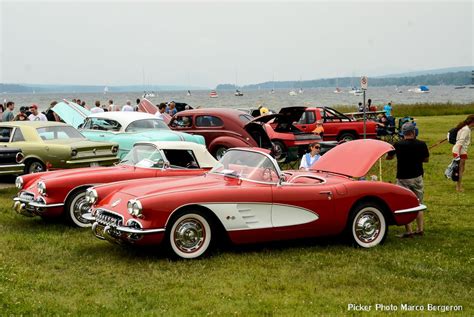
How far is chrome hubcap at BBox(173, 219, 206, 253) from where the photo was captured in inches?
311

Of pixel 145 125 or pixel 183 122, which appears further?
pixel 183 122

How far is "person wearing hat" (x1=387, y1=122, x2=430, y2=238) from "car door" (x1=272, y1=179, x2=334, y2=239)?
1.59 m

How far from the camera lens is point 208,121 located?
1878cm

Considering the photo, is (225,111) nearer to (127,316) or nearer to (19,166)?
(19,166)

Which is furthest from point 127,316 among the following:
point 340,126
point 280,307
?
point 340,126

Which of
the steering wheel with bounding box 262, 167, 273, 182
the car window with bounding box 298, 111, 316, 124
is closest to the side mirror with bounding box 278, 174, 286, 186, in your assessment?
the steering wheel with bounding box 262, 167, 273, 182

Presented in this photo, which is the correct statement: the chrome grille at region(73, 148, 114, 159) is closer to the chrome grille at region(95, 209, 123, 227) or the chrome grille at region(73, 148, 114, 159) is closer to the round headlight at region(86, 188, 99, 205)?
the round headlight at region(86, 188, 99, 205)

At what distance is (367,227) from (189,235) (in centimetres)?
270

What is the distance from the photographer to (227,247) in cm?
868

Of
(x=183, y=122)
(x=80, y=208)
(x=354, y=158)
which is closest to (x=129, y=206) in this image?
(x=80, y=208)

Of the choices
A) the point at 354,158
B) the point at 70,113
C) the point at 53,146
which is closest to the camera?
the point at 354,158

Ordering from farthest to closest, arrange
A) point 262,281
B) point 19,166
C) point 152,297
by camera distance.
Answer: point 19,166 → point 262,281 → point 152,297

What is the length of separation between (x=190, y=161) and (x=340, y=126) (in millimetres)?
12551

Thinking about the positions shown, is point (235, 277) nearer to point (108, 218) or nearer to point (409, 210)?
point (108, 218)
